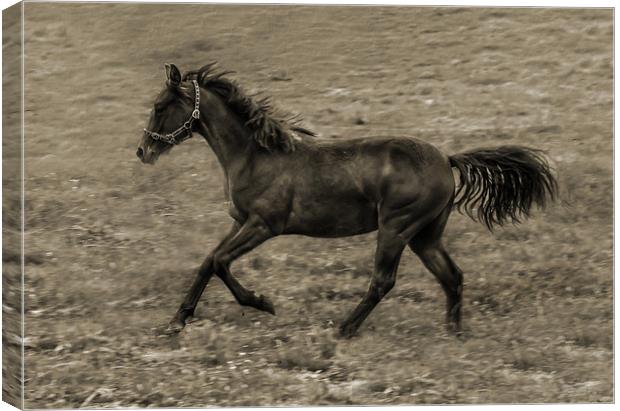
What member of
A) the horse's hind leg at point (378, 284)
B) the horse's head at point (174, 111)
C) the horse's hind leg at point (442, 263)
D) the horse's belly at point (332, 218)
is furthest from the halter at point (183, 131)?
the horse's hind leg at point (442, 263)

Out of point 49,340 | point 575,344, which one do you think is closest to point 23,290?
point 49,340

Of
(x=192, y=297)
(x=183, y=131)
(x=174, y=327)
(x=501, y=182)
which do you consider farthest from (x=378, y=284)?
(x=183, y=131)

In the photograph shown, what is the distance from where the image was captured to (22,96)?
11023 millimetres

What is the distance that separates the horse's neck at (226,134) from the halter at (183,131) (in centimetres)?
6

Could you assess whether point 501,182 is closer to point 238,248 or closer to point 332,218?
point 332,218

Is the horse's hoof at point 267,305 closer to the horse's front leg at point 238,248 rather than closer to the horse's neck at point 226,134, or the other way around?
the horse's front leg at point 238,248

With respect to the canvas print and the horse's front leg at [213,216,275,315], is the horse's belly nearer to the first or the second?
the canvas print

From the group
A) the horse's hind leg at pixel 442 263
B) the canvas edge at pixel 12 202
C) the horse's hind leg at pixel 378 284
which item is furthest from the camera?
the horse's hind leg at pixel 442 263

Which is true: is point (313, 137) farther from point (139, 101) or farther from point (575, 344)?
point (575, 344)

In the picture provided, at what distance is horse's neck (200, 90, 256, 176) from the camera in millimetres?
11188

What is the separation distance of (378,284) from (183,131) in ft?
5.34

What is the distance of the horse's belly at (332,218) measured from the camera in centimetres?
1123

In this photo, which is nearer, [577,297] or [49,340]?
[49,340]

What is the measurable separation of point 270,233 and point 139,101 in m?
1.23
